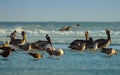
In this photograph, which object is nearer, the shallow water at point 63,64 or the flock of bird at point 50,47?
the shallow water at point 63,64

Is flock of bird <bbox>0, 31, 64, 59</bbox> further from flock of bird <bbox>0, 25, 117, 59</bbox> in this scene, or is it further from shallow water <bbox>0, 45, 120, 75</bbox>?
shallow water <bbox>0, 45, 120, 75</bbox>

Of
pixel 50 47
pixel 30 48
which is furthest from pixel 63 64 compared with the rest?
pixel 30 48

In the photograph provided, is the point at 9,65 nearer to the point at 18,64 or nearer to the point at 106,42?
the point at 18,64

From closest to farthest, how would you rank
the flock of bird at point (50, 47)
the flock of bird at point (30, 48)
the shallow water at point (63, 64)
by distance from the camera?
the shallow water at point (63, 64) → the flock of bird at point (30, 48) → the flock of bird at point (50, 47)

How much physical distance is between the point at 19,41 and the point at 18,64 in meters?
6.90

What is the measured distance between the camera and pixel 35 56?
1691cm

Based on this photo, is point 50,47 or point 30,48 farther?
point 30,48

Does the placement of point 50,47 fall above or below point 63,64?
above

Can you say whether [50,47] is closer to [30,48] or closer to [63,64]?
[30,48]

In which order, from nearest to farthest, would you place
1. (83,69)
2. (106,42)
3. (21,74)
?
(21,74), (83,69), (106,42)

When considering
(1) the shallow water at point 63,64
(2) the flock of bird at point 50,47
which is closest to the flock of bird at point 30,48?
(2) the flock of bird at point 50,47

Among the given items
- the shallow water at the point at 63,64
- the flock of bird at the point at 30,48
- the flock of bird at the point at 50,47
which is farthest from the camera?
the flock of bird at the point at 50,47

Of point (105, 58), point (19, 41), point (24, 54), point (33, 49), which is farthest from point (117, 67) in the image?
Answer: point (19, 41)

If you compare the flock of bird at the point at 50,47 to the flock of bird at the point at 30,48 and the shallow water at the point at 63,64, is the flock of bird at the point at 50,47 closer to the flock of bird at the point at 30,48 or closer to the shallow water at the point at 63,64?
the flock of bird at the point at 30,48
